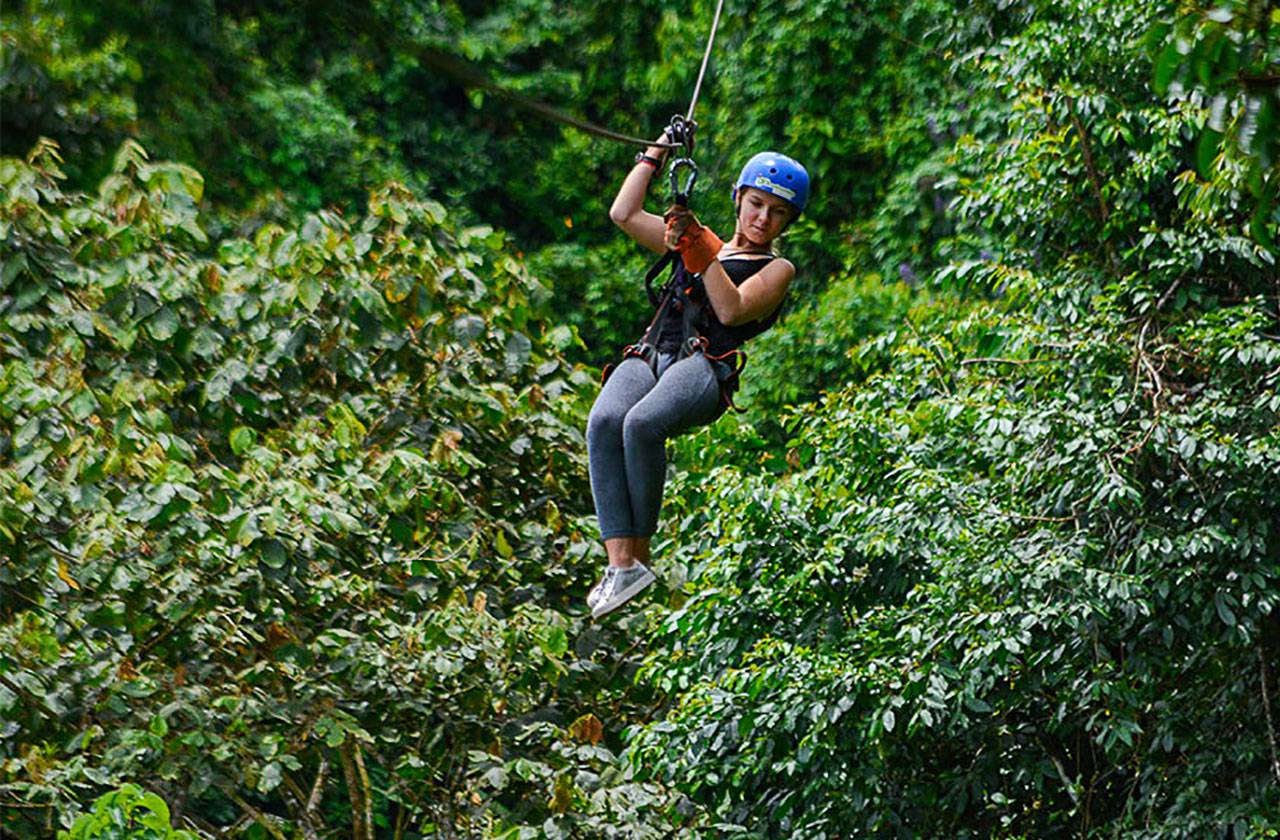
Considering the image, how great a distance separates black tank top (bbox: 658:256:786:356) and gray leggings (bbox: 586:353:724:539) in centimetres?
6

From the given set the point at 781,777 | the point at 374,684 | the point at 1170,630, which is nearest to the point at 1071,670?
the point at 1170,630

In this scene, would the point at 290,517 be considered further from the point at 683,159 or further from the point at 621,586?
the point at 683,159

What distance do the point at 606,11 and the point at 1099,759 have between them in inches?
333

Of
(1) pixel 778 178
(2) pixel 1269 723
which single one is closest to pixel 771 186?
(1) pixel 778 178

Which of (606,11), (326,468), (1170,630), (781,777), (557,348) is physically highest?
(606,11)

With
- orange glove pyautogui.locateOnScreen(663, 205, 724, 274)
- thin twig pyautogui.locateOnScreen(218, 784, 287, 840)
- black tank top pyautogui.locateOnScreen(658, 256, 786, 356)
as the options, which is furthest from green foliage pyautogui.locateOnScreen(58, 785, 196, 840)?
orange glove pyautogui.locateOnScreen(663, 205, 724, 274)

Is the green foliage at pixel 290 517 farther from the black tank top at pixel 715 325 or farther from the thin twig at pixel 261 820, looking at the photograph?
the black tank top at pixel 715 325

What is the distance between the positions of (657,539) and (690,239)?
3219mm

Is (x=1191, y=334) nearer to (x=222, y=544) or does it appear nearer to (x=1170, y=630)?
(x=1170, y=630)

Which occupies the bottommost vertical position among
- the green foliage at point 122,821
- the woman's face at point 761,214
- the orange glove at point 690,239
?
the green foliage at point 122,821

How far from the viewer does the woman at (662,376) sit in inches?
163

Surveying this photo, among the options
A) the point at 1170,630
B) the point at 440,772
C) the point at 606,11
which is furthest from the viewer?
the point at 606,11

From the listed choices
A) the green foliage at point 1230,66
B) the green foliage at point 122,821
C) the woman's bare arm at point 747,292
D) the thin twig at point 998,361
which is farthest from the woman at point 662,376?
the thin twig at point 998,361

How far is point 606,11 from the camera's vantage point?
1394 cm
